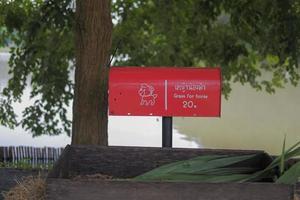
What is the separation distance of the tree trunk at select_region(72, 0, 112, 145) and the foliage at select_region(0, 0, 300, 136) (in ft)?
9.23

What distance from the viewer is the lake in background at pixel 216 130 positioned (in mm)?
10891

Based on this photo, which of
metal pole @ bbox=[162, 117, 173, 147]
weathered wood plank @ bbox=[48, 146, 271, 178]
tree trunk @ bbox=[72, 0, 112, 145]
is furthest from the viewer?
tree trunk @ bbox=[72, 0, 112, 145]

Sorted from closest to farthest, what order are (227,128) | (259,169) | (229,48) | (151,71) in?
(259,169)
(151,71)
(229,48)
(227,128)

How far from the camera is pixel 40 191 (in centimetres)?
192

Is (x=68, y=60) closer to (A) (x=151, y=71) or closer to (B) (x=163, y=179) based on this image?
(A) (x=151, y=71)

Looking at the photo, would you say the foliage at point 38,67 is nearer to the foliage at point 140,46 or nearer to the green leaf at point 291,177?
the foliage at point 140,46

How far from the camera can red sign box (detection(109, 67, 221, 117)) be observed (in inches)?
98.9

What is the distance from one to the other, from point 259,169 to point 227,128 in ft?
37.1

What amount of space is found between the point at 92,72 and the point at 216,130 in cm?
994

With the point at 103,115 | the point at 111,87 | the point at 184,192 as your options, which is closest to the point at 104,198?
the point at 184,192

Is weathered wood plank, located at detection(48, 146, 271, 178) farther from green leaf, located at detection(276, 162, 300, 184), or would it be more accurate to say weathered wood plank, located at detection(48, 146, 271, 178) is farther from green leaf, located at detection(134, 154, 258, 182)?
green leaf, located at detection(276, 162, 300, 184)

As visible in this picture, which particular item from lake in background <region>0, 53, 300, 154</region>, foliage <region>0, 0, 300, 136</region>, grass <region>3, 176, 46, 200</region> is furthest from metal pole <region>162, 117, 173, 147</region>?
lake in background <region>0, 53, 300, 154</region>

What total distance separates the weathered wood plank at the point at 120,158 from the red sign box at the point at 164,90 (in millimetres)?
240

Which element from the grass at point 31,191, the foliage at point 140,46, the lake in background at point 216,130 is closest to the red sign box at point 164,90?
the grass at point 31,191
